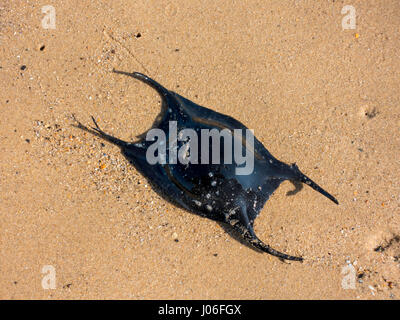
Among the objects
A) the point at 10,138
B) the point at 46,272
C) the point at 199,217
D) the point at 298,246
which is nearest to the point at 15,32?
the point at 10,138

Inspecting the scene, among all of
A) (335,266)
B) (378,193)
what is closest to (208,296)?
(335,266)

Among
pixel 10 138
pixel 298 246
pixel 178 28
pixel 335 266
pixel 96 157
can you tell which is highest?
pixel 178 28

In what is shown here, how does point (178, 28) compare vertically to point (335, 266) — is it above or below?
above

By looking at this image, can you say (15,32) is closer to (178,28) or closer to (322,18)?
(178,28)

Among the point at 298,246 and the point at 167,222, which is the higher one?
the point at 167,222

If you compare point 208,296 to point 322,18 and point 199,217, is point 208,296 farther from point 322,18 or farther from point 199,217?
point 322,18
